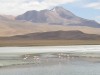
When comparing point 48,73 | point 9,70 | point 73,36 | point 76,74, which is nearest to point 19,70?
point 9,70

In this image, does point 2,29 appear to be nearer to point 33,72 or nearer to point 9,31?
point 9,31

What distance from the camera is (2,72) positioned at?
20.5 metres

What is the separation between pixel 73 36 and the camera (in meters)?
141

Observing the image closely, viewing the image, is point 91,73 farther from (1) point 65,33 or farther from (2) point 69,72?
(1) point 65,33

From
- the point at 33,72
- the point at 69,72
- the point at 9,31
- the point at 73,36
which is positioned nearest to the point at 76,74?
the point at 69,72

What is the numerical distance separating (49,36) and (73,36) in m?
9.73

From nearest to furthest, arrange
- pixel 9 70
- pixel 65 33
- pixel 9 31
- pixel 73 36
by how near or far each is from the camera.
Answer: pixel 9 70 < pixel 73 36 < pixel 65 33 < pixel 9 31

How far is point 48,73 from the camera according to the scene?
19.9 metres

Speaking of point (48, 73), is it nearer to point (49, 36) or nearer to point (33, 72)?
point (33, 72)

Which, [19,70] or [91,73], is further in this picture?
[19,70]

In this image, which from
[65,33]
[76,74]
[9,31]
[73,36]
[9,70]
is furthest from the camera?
[9,31]

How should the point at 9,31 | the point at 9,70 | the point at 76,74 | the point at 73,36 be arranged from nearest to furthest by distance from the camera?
the point at 76,74
the point at 9,70
the point at 73,36
the point at 9,31

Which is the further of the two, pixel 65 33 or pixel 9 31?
pixel 9 31

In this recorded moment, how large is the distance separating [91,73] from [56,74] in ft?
6.48
